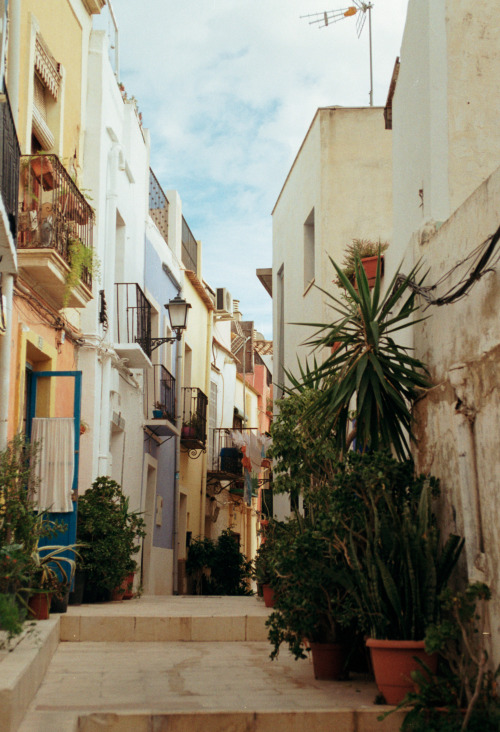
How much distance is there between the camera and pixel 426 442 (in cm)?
671

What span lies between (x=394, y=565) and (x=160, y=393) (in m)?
11.8

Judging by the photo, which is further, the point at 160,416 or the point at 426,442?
the point at 160,416

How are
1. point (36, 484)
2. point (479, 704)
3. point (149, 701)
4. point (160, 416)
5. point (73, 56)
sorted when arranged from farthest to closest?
point (160, 416), point (73, 56), point (36, 484), point (149, 701), point (479, 704)

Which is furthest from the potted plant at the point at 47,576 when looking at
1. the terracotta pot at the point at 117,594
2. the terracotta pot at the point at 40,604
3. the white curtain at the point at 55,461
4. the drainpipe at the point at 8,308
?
the terracotta pot at the point at 117,594

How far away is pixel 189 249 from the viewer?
73.0 ft

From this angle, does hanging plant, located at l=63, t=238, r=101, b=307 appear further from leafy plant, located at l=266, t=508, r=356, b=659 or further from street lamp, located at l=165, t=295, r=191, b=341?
leafy plant, located at l=266, t=508, r=356, b=659

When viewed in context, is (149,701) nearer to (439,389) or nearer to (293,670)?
(293,670)

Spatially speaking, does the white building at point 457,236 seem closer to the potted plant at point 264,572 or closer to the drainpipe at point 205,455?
the potted plant at point 264,572

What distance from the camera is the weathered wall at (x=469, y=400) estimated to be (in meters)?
5.37

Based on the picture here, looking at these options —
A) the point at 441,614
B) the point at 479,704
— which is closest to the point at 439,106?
the point at 441,614

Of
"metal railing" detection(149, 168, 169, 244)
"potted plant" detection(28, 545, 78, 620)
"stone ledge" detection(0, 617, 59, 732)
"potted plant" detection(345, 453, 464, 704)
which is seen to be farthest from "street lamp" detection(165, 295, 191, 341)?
"potted plant" detection(345, 453, 464, 704)

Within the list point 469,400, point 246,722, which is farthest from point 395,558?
point 246,722

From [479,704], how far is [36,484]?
210 inches

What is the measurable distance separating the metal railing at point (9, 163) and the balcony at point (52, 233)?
1023 millimetres
